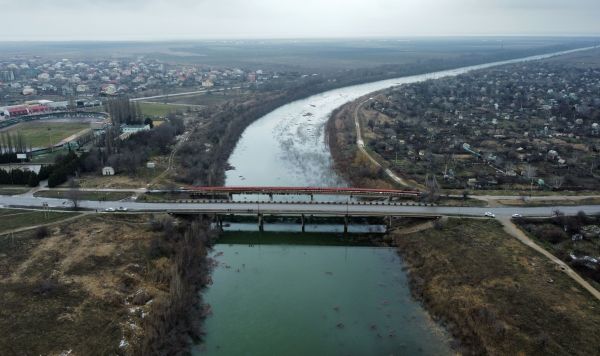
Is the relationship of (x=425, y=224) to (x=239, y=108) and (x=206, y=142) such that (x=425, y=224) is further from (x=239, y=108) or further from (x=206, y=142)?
(x=239, y=108)

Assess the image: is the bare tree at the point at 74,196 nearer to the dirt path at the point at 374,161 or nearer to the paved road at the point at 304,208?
the paved road at the point at 304,208

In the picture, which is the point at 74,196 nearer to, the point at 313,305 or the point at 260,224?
the point at 260,224

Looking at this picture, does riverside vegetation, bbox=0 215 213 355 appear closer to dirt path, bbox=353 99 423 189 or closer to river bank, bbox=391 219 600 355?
river bank, bbox=391 219 600 355

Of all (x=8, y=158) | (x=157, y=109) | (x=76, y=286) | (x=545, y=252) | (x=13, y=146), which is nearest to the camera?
(x=76, y=286)

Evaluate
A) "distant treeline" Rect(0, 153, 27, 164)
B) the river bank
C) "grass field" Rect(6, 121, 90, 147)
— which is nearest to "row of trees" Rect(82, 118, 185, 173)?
"distant treeline" Rect(0, 153, 27, 164)

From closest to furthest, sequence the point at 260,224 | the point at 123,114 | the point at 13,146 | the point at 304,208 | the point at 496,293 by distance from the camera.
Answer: the point at 496,293, the point at 304,208, the point at 260,224, the point at 13,146, the point at 123,114

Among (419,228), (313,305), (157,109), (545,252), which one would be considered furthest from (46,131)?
(545,252)

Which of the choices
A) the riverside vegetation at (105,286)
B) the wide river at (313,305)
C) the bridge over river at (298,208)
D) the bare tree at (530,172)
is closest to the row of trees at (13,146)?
the bridge over river at (298,208)
